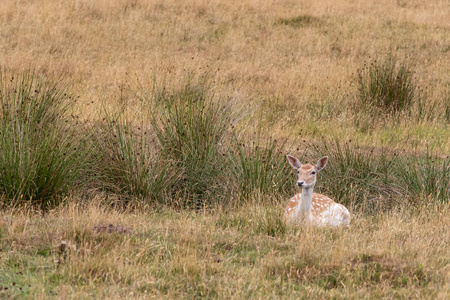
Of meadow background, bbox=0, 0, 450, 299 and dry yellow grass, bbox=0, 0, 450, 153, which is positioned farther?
dry yellow grass, bbox=0, 0, 450, 153

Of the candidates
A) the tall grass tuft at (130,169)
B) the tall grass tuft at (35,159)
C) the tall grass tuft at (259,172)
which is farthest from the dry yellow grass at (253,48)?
the tall grass tuft at (35,159)

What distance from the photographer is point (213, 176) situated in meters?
8.17

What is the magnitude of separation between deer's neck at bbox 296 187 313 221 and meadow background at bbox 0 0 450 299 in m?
0.22

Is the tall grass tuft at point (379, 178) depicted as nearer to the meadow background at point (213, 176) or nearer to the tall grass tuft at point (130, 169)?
the meadow background at point (213, 176)

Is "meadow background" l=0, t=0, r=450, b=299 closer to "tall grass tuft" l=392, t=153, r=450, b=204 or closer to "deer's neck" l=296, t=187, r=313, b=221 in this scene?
"tall grass tuft" l=392, t=153, r=450, b=204

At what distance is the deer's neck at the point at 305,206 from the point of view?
6406 millimetres

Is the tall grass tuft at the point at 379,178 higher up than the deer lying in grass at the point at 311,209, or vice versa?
the deer lying in grass at the point at 311,209

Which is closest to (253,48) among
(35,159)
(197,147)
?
(197,147)

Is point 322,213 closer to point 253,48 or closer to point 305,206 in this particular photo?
point 305,206

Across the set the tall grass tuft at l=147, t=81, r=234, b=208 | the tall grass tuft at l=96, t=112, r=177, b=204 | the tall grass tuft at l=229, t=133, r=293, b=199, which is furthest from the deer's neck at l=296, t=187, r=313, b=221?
the tall grass tuft at l=96, t=112, r=177, b=204

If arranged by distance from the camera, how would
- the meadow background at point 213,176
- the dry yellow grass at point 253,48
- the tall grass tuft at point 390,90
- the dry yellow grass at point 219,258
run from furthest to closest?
the dry yellow grass at point 253,48 < the tall grass tuft at point 390,90 < the meadow background at point 213,176 < the dry yellow grass at point 219,258

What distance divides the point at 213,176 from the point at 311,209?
5.71 ft

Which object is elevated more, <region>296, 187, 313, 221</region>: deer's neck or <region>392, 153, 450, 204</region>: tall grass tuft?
<region>296, 187, 313, 221</region>: deer's neck

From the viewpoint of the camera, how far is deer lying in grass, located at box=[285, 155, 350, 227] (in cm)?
640
